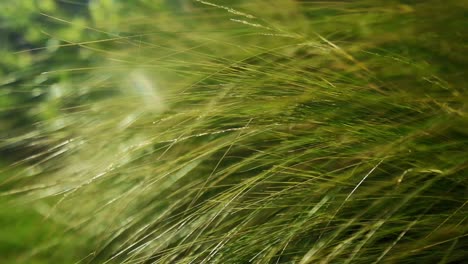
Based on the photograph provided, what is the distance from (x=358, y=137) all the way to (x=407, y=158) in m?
0.08

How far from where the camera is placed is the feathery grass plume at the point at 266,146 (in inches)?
43.7

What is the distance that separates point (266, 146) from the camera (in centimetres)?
125

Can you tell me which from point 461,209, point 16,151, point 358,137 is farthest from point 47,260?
point 461,209

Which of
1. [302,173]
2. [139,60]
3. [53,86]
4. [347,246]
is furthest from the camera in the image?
[53,86]

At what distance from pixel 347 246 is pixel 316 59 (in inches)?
14.0

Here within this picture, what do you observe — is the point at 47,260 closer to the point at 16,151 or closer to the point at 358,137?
the point at 16,151

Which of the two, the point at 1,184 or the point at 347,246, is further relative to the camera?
the point at 1,184

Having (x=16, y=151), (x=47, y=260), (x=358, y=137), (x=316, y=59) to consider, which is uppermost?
(x=316, y=59)

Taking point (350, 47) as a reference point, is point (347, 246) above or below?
below

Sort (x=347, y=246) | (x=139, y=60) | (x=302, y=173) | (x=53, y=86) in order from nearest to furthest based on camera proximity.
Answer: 1. (x=347, y=246)
2. (x=302, y=173)
3. (x=139, y=60)
4. (x=53, y=86)

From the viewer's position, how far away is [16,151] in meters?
1.53

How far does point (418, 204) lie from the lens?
3.75 feet

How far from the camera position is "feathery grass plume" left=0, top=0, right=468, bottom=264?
1110mm

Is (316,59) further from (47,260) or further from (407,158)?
(47,260)
